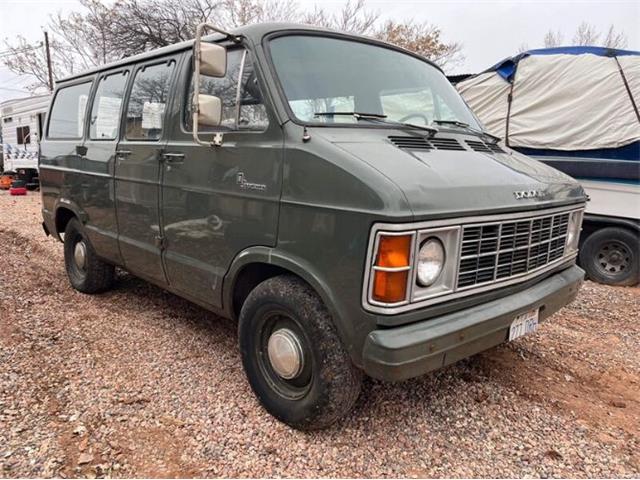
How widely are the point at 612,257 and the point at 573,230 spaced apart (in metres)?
3.34

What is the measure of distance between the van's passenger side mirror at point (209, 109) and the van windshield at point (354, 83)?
15.9 inches

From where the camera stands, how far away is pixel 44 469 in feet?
7.77

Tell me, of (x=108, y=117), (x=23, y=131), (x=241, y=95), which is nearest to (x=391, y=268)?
(x=241, y=95)

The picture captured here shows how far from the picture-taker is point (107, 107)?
170 inches

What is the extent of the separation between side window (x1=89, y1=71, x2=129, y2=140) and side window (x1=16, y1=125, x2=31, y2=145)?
581 inches

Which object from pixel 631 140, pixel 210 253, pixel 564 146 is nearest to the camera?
pixel 210 253

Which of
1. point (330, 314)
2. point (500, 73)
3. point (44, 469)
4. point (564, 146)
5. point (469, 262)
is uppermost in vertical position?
point (500, 73)

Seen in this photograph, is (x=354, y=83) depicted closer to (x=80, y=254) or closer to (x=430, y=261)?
(x=430, y=261)

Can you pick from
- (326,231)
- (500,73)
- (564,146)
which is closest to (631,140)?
(564,146)

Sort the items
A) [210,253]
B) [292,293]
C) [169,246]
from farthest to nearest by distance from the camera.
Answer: [169,246], [210,253], [292,293]

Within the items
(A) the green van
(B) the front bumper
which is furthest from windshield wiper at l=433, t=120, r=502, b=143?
(B) the front bumper

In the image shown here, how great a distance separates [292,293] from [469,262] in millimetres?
939

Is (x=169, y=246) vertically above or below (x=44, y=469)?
above

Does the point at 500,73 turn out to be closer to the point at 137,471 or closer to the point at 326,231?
the point at 326,231
